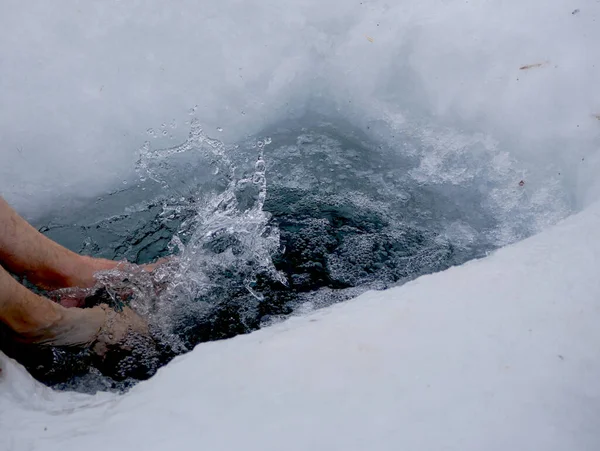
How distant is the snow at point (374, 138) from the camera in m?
0.98

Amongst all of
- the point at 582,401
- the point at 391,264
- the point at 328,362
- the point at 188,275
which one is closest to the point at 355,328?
the point at 328,362

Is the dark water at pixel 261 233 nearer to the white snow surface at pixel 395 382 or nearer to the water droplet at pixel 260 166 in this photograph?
the water droplet at pixel 260 166

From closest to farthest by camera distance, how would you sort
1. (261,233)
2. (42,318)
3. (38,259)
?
(42,318), (38,259), (261,233)

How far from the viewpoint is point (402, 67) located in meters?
2.15

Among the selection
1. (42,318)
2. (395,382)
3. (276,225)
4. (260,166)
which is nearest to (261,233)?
(276,225)

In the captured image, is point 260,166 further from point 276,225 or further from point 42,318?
point 42,318

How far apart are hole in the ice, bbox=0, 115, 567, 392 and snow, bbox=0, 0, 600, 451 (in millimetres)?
90

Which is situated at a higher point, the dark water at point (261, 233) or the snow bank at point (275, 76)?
the snow bank at point (275, 76)

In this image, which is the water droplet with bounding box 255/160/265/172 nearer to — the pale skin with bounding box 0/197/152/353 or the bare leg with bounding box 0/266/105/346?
the pale skin with bounding box 0/197/152/353

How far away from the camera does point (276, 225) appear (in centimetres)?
188

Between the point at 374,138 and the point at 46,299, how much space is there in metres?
1.35

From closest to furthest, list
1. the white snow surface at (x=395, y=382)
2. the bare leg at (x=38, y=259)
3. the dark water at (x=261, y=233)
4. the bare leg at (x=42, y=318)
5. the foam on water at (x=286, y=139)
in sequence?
the white snow surface at (x=395, y=382) < the bare leg at (x=42, y=318) < the bare leg at (x=38, y=259) < the dark water at (x=261, y=233) < the foam on water at (x=286, y=139)

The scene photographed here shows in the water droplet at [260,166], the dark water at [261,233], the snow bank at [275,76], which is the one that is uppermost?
the snow bank at [275,76]

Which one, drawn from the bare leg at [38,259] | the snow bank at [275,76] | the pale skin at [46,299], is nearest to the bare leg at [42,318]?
the pale skin at [46,299]
